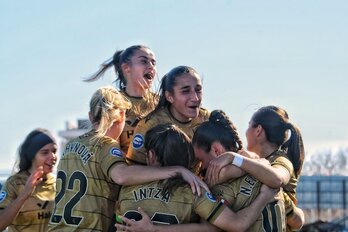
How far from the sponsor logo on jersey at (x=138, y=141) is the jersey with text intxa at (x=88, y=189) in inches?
13.4

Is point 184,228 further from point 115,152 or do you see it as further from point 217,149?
point 115,152

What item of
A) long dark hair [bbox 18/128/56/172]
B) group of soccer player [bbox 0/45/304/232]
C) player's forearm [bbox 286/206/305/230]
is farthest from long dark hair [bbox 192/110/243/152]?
long dark hair [bbox 18/128/56/172]

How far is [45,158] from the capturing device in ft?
23.9

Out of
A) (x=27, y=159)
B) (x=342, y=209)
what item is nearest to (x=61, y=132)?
(x=342, y=209)

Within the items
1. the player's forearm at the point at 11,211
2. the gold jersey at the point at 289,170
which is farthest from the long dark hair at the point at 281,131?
the player's forearm at the point at 11,211

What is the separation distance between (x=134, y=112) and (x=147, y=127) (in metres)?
0.68

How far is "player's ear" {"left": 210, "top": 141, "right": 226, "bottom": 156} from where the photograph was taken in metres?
5.33

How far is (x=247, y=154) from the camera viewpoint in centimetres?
536

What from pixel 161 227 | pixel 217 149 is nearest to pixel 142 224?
pixel 161 227

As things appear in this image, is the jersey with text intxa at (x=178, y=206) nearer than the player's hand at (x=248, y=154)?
Yes

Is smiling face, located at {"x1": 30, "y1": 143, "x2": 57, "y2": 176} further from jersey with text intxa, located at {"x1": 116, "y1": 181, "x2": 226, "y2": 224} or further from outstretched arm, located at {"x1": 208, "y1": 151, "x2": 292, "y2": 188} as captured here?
outstretched arm, located at {"x1": 208, "y1": 151, "x2": 292, "y2": 188}

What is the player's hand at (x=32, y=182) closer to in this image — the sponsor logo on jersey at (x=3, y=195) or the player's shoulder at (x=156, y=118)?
the sponsor logo on jersey at (x=3, y=195)

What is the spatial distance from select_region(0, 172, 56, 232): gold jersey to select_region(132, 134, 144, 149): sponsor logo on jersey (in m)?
1.58

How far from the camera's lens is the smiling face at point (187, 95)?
19.6 ft
